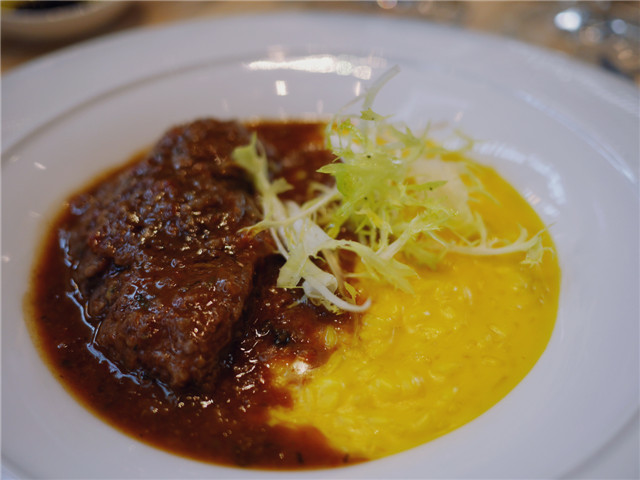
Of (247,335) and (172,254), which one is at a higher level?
(172,254)

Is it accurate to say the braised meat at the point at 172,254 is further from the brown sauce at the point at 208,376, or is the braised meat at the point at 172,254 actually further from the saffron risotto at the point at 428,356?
the saffron risotto at the point at 428,356

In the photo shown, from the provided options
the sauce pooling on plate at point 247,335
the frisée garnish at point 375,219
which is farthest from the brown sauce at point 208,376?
the frisée garnish at point 375,219

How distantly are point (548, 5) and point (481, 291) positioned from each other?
4151mm

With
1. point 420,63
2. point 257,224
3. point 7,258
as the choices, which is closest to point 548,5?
point 420,63

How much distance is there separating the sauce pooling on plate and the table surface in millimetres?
2626

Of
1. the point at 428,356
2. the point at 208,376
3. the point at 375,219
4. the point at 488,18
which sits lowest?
the point at 208,376

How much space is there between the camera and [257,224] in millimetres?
3131

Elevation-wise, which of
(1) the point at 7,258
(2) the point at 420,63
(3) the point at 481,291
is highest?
(2) the point at 420,63

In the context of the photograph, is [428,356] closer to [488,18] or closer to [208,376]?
[208,376]

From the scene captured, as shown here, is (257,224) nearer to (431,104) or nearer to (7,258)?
(7,258)

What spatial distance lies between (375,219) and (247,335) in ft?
3.36

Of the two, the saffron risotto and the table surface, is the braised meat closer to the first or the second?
the saffron risotto

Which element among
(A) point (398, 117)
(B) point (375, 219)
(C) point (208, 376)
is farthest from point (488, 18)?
(C) point (208, 376)

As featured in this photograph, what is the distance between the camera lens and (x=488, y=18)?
18.1 ft
